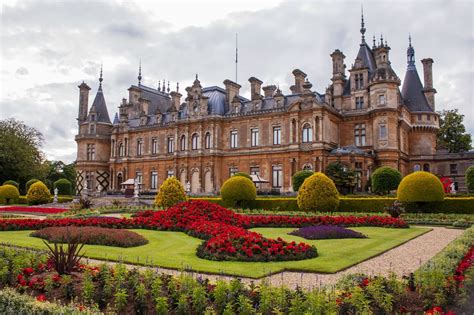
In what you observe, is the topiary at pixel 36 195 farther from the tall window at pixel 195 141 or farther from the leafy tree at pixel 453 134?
the leafy tree at pixel 453 134

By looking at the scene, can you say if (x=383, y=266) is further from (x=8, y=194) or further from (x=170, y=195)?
(x=8, y=194)

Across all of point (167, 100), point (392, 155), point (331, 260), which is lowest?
point (331, 260)

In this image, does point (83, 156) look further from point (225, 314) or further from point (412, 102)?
point (225, 314)

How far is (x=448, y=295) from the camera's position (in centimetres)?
613

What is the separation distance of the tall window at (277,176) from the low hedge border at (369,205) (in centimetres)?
944

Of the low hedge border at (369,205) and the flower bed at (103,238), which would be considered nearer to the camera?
the flower bed at (103,238)

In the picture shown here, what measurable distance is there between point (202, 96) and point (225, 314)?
36.8 m

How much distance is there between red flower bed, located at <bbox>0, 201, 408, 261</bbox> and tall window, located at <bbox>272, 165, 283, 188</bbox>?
A: 18591 mm

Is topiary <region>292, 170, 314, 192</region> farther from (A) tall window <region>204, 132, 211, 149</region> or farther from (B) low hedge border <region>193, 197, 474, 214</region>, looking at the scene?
(A) tall window <region>204, 132, 211, 149</region>

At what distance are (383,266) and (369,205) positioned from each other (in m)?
14.7

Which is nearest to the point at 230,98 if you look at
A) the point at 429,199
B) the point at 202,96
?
the point at 202,96

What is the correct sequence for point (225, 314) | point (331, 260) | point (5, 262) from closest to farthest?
point (225, 314), point (5, 262), point (331, 260)

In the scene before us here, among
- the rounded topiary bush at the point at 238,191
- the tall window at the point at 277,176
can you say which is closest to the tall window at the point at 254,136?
the tall window at the point at 277,176

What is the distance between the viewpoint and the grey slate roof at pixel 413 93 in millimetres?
38781
